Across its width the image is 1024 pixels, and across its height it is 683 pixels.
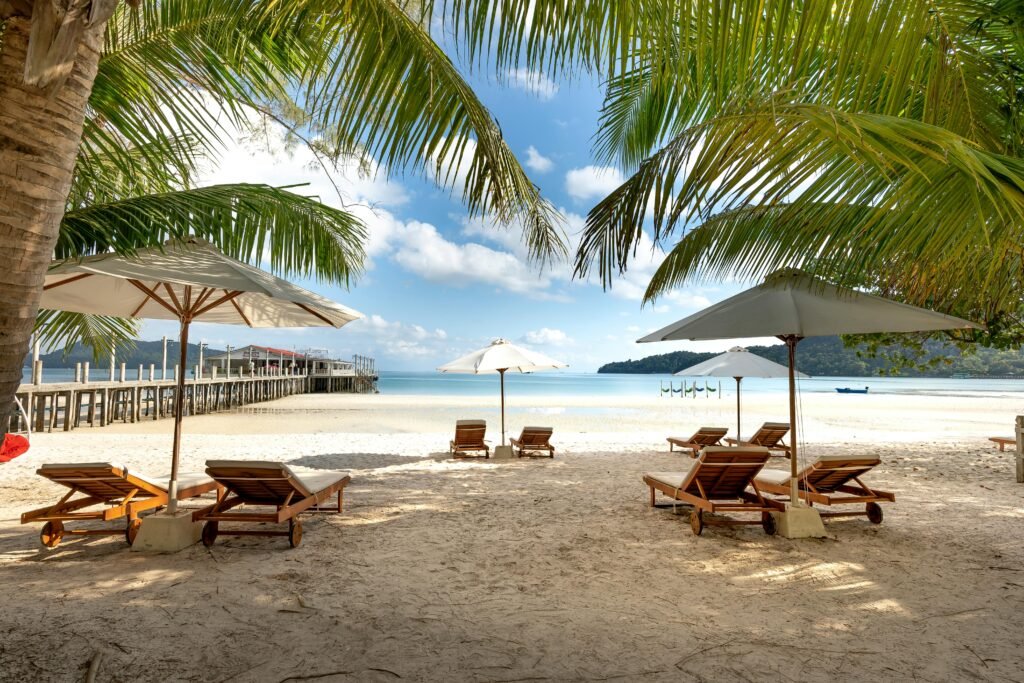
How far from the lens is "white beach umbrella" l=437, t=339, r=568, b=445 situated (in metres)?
10.4

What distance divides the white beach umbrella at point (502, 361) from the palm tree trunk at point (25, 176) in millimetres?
8692

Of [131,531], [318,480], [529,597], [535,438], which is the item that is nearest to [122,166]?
[131,531]

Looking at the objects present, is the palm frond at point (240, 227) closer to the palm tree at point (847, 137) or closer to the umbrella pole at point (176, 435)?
the umbrella pole at point (176, 435)

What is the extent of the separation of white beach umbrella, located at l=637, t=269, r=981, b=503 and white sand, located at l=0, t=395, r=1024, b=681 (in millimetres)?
1318

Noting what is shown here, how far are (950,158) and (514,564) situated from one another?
3715 millimetres

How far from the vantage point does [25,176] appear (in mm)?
1358

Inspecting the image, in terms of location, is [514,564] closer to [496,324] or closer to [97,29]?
[97,29]

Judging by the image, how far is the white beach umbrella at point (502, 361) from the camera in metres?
10.4

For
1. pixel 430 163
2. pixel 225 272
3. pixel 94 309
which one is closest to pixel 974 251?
→ pixel 430 163

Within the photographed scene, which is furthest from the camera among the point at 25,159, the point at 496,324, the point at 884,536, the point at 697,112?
the point at 496,324

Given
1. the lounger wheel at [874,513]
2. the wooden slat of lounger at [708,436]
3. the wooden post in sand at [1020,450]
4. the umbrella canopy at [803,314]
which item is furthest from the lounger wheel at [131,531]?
the wooden post in sand at [1020,450]

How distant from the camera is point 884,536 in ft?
16.5

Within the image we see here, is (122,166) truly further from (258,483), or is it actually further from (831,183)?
(831,183)

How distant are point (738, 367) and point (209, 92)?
9.84m
